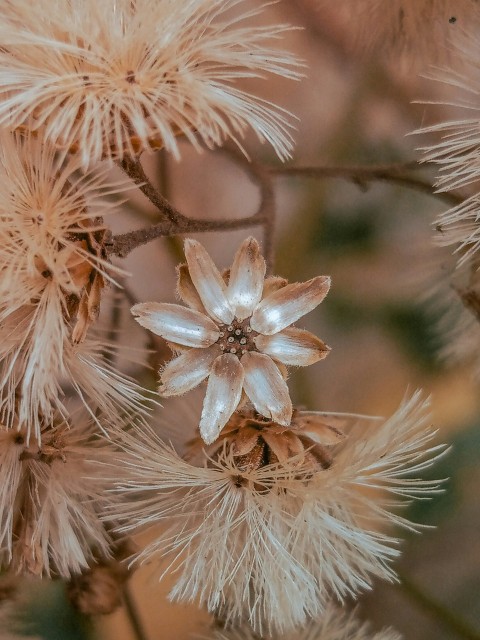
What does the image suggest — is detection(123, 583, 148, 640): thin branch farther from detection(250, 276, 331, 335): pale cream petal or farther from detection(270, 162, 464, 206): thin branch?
detection(270, 162, 464, 206): thin branch

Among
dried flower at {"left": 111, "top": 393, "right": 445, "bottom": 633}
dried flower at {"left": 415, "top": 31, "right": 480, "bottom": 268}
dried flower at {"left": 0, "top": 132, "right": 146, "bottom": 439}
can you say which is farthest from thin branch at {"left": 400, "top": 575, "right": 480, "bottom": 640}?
dried flower at {"left": 0, "top": 132, "right": 146, "bottom": 439}

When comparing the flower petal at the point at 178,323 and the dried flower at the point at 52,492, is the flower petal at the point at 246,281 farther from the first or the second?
the dried flower at the point at 52,492

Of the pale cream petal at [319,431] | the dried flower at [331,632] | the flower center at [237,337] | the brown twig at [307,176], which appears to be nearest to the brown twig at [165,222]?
the brown twig at [307,176]

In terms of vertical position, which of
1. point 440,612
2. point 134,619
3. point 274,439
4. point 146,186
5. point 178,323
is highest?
point 146,186

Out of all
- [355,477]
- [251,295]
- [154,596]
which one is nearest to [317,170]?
[251,295]

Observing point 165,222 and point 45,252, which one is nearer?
point 45,252

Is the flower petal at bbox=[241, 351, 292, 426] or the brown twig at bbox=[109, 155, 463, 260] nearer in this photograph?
the flower petal at bbox=[241, 351, 292, 426]

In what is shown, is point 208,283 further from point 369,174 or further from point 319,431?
point 369,174

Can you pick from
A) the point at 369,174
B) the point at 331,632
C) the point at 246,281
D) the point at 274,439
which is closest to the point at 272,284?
the point at 246,281
